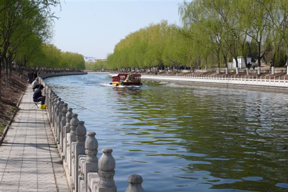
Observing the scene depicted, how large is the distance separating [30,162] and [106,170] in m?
5.86

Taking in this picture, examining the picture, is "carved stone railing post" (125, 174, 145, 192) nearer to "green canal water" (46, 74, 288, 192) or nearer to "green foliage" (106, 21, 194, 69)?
"green canal water" (46, 74, 288, 192)

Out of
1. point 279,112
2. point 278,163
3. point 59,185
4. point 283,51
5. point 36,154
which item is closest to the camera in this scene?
point 59,185

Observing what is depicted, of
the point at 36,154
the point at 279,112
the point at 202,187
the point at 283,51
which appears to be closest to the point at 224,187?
the point at 202,187

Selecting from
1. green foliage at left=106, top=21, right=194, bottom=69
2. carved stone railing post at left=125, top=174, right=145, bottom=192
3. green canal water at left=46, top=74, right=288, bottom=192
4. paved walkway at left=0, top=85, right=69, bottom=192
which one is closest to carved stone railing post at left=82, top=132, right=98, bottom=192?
paved walkway at left=0, top=85, right=69, bottom=192

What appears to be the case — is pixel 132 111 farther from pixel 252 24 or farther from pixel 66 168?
pixel 252 24

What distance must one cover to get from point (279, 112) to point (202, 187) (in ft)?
58.7

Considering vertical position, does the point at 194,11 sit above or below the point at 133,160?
above

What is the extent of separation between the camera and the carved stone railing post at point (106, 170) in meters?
5.34

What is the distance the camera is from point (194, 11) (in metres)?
70.9

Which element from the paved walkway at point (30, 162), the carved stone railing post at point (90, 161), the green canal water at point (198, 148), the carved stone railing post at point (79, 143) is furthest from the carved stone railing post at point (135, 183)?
the green canal water at point (198, 148)

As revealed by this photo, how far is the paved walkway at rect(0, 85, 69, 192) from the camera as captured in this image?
870 centimetres

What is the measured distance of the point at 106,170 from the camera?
5379 millimetres

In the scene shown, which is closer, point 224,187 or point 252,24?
point 224,187

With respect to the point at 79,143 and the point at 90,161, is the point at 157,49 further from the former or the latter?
the point at 90,161
